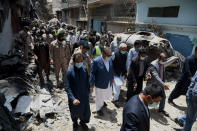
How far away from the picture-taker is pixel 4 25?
24.6ft

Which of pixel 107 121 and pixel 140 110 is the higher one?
pixel 140 110

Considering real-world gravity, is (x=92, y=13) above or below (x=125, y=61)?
above

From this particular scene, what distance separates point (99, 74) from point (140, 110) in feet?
6.60

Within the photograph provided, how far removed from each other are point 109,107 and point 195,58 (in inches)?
105

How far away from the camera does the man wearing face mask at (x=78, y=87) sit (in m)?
2.89

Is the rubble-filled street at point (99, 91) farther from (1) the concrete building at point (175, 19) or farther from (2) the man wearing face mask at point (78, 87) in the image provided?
(1) the concrete building at point (175, 19)

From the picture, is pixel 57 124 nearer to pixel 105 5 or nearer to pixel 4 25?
pixel 4 25

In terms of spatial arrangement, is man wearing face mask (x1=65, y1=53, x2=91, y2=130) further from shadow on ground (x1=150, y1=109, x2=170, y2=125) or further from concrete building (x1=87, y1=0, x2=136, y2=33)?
concrete building (x1=87, y1=0, x2=136, y2=33)

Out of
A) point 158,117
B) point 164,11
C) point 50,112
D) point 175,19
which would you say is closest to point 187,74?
point 158,117

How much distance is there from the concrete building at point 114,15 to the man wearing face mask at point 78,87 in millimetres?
10923

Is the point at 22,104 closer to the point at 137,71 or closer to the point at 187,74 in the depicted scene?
the point at 137,71

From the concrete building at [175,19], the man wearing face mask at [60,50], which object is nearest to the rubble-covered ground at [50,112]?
the man wearing face mask at [60,50]

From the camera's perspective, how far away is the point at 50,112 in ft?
12.0

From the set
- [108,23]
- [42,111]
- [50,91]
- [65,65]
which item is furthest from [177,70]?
[108,23]
